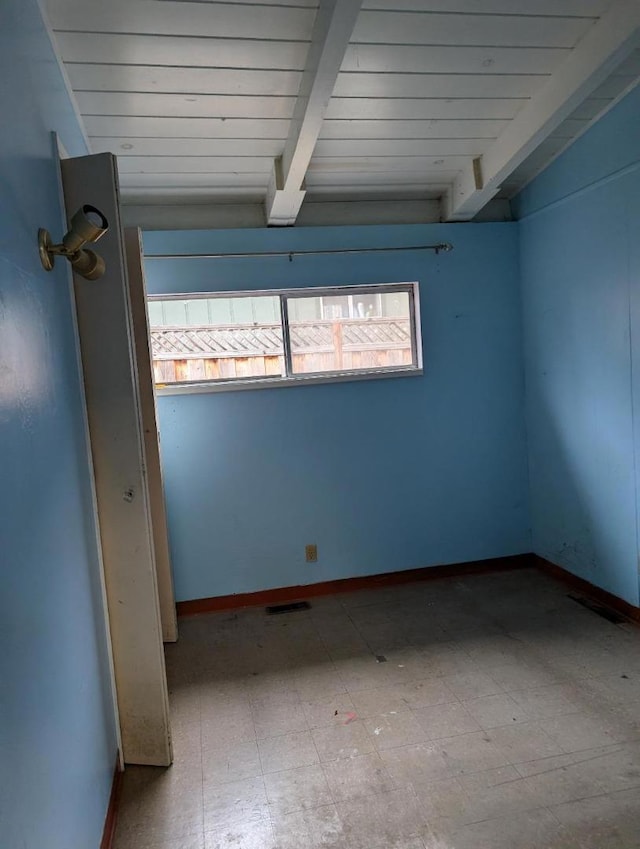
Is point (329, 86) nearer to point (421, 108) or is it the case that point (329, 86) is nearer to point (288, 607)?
point (421, 108)

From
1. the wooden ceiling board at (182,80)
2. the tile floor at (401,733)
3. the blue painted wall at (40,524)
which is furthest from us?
the wooden ceiling board at (182,80)

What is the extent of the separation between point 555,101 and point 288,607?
2800 mm

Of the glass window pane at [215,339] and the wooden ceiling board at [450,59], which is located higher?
the wooden ceiling board at [450,59]

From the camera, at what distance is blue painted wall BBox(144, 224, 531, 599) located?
9.97 ft

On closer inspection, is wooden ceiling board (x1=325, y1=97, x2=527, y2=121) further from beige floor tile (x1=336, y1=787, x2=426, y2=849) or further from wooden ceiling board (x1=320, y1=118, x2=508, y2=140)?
beige floor tile (x1=336, y1=787, x2=426, y2=849)

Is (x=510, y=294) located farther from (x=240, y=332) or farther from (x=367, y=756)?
(x=367, y=756)

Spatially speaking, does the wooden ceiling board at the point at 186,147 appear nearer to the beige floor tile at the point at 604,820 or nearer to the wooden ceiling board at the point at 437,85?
the wooden ceiling board at the point at 437,85

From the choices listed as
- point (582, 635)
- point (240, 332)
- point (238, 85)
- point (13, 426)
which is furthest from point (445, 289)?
point (13, 426)

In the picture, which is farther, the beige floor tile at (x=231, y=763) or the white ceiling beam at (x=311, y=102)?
the beige floor tile at (x=231, y=763)

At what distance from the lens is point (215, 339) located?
305cm

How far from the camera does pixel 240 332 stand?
10.1 feet

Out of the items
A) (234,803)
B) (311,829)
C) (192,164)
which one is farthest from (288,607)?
(192,164)

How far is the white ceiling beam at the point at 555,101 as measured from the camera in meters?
1.95

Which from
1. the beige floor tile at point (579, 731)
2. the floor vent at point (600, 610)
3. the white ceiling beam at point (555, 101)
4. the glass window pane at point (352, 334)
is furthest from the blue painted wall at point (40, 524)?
the floor vent at point (600, 610)
